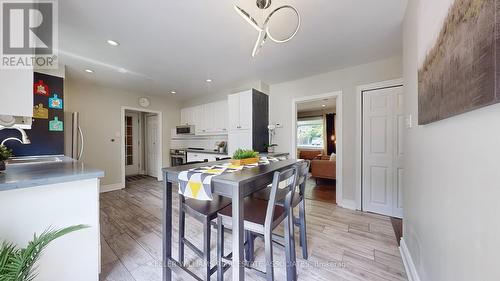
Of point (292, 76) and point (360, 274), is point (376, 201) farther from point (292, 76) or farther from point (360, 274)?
point (292, 76)

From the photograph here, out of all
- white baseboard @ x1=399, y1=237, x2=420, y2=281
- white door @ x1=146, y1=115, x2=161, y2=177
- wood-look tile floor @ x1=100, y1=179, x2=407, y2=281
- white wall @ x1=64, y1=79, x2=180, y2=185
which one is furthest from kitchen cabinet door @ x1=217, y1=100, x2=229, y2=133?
white baseboard @ x1=399, y1=237, x2=420, y2=281

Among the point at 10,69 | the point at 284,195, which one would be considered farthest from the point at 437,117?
the point at 10,69

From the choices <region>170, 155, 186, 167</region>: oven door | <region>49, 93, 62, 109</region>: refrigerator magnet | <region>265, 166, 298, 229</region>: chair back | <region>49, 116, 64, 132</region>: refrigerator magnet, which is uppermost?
<region>49, 93, 62, 109</region>: refrigerator magnet

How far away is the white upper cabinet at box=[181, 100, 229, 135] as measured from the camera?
173 inches

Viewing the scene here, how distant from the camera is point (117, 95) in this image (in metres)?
4.27

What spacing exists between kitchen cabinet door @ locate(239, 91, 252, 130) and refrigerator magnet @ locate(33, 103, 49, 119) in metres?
3.11

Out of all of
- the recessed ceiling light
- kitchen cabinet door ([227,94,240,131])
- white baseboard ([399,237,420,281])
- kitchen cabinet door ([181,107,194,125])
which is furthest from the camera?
kitchen cabinet door ([181,107,194,125])

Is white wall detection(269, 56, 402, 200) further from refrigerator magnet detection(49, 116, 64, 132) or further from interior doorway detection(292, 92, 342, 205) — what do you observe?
refrigerator magnet detection(49, 116, 64, 132)

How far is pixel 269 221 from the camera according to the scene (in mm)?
1111

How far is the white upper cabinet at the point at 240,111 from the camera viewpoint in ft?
11.2

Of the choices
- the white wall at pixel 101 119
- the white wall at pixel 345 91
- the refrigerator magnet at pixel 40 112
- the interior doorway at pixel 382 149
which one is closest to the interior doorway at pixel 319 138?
the white wall at pixel 345 91

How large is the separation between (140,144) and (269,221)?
6148 mm

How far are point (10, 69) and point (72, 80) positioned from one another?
10.7 ft

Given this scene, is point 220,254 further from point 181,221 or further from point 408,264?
point 408,264
